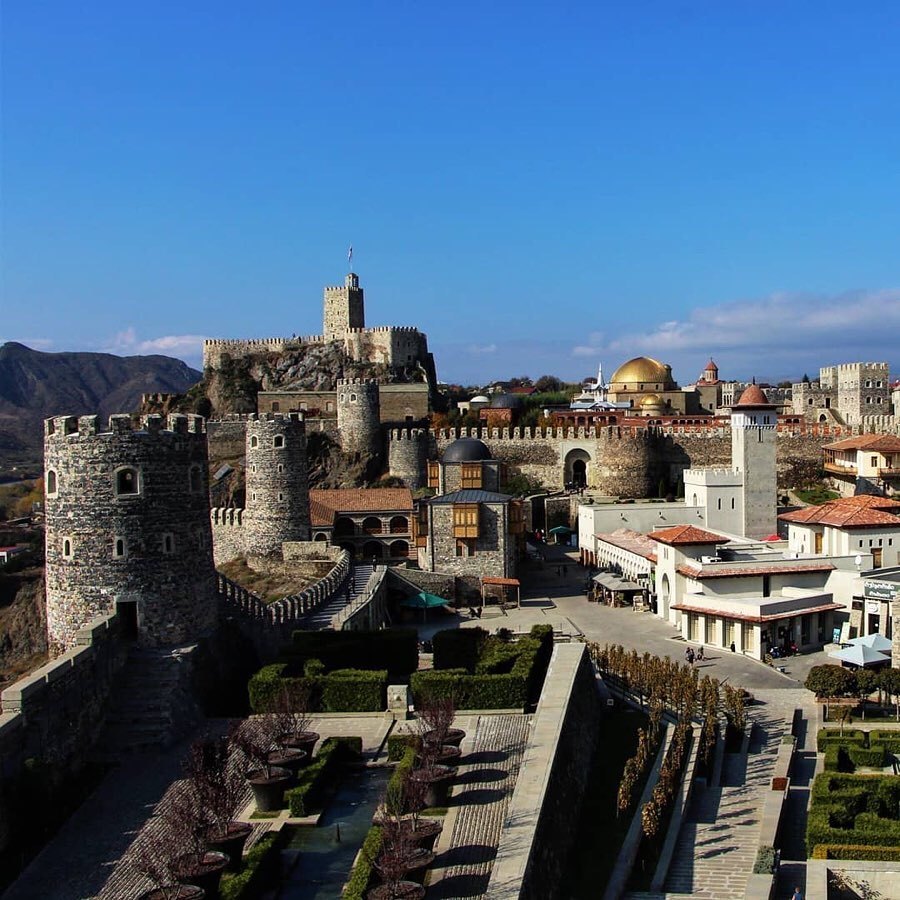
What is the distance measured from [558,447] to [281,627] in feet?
98.7

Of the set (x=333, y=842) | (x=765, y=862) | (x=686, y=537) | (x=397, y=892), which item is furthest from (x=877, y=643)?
(x=397, y=892)

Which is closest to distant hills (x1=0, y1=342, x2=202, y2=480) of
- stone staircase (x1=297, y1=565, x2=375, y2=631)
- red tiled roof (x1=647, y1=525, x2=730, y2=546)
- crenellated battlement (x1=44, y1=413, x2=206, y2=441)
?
stone staircase (x1=297, y1=565, x2=375, y2=631)

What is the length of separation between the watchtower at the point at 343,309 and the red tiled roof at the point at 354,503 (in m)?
22.9

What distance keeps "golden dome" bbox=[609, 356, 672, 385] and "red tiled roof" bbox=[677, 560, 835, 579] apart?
35.3m

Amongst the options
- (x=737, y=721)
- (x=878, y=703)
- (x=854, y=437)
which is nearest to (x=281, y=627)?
(x=737, y=721)

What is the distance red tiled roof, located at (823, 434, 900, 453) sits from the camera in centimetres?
4456

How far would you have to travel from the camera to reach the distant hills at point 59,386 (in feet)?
439

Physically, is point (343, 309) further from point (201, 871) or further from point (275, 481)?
point (201, 871)

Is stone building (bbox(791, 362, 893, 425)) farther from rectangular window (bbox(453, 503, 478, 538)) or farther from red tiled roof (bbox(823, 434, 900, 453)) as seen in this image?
rectangular window (bbox(453, 503, 478, 538))

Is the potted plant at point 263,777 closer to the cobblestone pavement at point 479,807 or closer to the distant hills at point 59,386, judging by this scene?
the cobblestone pavement at point 479,807

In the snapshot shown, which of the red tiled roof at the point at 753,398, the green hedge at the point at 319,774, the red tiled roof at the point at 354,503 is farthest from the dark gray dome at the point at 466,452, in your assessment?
the green hedge at the point at 319,774

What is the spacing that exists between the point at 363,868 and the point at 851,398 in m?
55.4

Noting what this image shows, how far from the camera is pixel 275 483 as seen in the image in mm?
32969

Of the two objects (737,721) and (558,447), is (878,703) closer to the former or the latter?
(737,721)
